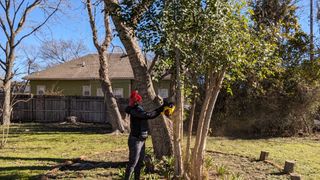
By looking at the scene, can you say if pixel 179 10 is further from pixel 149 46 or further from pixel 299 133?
pixel 299 133

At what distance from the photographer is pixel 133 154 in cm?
620

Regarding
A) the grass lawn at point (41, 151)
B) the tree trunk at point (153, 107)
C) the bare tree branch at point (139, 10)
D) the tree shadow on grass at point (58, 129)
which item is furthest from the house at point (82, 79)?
the bare tree branch at point (139, 10)

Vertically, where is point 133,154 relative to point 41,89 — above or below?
below

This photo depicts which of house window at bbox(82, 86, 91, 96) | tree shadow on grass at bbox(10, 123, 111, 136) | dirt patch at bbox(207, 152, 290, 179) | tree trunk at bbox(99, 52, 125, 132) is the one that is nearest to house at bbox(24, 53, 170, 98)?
house window at bbox(82, 86, 91, 96)

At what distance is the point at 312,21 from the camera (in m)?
16.0

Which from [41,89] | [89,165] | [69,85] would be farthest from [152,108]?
[41,89]

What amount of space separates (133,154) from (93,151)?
4860 mm

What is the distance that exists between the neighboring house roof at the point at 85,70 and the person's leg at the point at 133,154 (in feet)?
68.7

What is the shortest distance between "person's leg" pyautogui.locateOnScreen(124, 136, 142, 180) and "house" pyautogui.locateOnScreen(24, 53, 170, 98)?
826 inches

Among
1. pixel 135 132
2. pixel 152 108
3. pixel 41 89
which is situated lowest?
pixel 135 132

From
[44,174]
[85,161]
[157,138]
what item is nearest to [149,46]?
[157,138]

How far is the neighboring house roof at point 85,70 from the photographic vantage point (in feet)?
91.8

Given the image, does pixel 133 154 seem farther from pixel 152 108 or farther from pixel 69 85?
pixel 69 85

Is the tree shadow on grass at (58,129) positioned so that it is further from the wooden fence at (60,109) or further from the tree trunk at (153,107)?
the tree trunk at (153,107)
